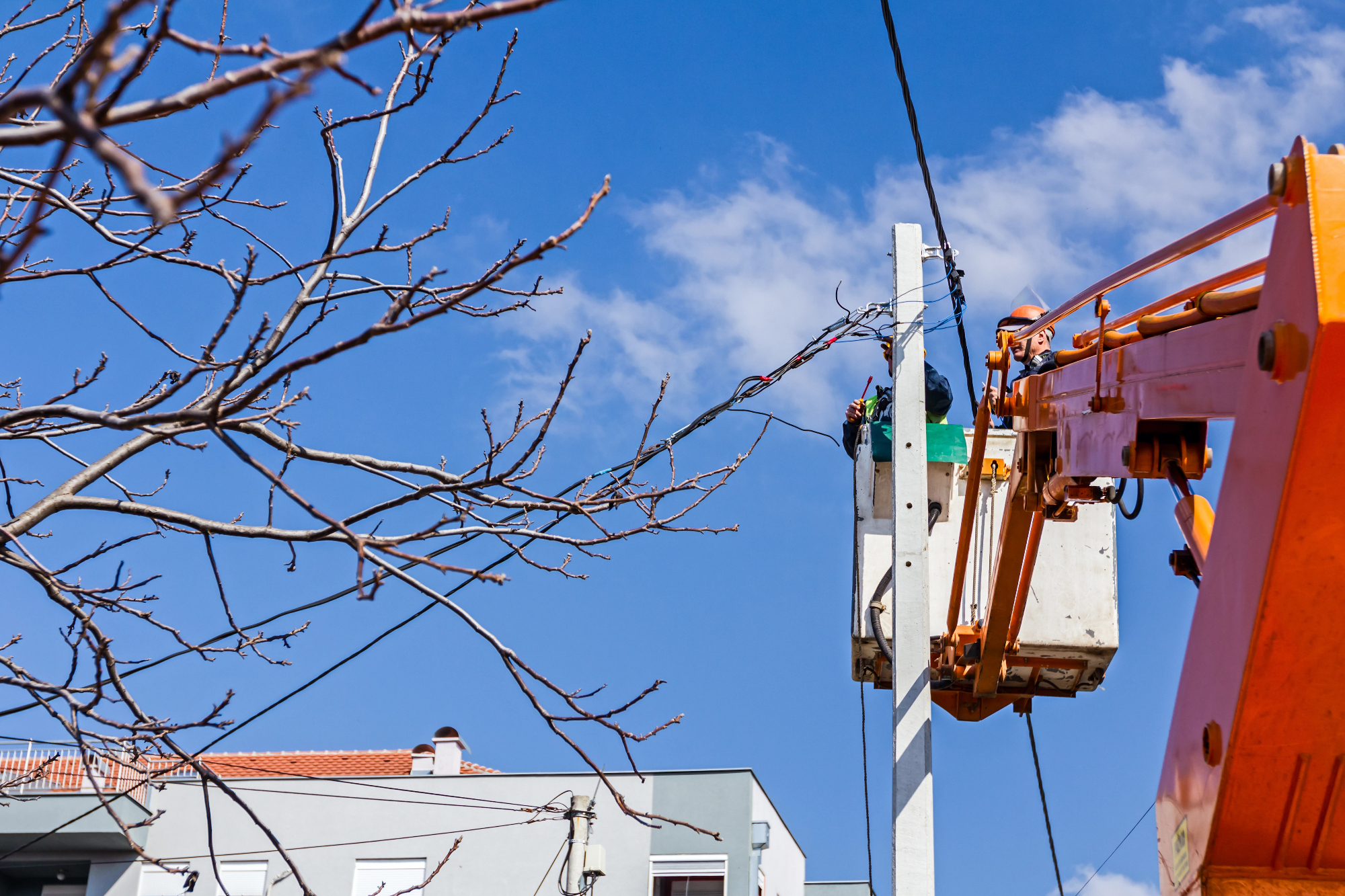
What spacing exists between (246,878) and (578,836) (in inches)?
514

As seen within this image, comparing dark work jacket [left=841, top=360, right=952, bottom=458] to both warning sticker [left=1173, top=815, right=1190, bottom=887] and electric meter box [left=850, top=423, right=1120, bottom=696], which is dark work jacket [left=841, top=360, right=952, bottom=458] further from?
warning sticker [left=1173, top=815, right=1190, bottom=887]

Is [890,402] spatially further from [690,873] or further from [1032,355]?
[690,873]

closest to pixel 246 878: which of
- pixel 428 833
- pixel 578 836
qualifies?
pixel 428 833

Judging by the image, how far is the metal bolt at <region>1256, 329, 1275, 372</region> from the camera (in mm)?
3211

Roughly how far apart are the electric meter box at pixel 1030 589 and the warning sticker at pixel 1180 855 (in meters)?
5.12

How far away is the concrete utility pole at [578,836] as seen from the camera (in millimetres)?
13383

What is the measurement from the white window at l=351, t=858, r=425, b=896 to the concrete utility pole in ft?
35.0

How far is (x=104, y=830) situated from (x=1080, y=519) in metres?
20.4

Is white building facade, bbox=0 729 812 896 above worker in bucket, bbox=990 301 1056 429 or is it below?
below

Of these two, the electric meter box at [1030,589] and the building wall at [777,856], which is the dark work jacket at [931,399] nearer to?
the electric meter box at [1030,589]

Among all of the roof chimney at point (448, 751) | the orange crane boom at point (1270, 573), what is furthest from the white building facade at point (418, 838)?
the orange crane boom at point (1270, 573)

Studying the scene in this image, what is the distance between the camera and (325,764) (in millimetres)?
27781

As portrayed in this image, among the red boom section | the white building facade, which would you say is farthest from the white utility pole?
the white building facade

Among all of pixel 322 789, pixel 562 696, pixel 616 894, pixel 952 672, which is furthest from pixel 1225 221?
pixel 322 789
